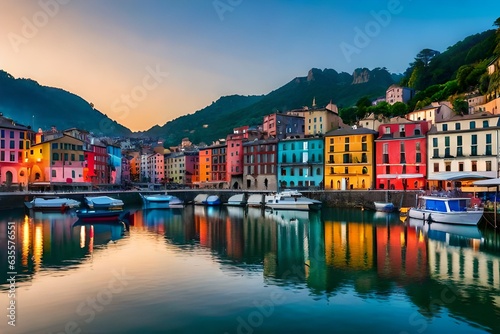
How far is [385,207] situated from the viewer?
6153cm

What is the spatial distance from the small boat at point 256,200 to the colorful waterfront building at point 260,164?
10077 mm

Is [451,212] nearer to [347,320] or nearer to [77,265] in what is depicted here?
[347,320]

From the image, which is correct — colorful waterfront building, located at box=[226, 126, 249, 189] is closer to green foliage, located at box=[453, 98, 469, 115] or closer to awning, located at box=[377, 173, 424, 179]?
awning, located at box=[377, 173, 424, 179]

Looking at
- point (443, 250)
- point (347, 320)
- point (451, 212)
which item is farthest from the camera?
point (451, 212)

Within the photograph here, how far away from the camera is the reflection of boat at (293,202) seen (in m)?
66.6

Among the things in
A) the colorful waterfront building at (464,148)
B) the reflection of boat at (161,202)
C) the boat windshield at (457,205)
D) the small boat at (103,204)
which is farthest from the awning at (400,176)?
the small boat at (103,204)

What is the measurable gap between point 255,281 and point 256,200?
53.0 m

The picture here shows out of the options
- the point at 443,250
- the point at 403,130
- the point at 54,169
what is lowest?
the point at 443,250

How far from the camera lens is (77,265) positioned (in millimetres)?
26984

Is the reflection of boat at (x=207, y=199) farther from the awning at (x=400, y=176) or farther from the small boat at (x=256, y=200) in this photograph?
the awning at (x=400, y=176)

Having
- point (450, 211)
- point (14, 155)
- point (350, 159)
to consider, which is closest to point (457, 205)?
point (450, 211)

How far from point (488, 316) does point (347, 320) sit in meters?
6.02

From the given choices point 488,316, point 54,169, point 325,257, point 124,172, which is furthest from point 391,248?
point 124,172

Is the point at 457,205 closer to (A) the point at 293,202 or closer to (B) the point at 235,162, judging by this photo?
(A) the point at 293,202
